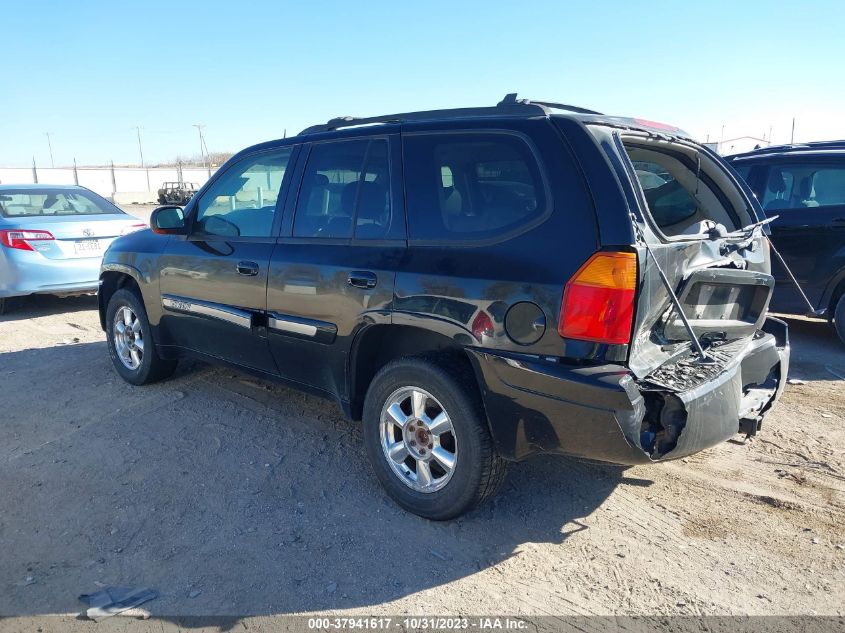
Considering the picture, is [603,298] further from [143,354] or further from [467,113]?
[143,354]

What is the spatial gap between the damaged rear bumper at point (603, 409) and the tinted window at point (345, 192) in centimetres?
104

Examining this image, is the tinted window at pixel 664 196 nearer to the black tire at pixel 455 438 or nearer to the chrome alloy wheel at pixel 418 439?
the black tire at pixel 455 438

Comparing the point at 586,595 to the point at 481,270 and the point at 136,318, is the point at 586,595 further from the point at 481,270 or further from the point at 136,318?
the point at 136,318

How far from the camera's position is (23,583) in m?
2.88

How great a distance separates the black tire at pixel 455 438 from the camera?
121 inches

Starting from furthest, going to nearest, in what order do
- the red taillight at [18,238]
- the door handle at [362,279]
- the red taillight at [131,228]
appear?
1. the red taillight at [131,228]
2. the red taillight at [18,238]
3. the door handle at [362,279]

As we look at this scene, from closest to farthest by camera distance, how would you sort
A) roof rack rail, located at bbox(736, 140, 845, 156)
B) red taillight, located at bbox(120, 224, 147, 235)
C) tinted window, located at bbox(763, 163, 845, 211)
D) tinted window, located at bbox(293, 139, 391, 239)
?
tinted window, located at bbox(293, 139, 391, 239), tinted window, located at bbox(763, 163, 845, 211), roof rack rail, located at bbox(736, 140, 845, 156), red taillight, located at bbox(120, 224, 147, 235)

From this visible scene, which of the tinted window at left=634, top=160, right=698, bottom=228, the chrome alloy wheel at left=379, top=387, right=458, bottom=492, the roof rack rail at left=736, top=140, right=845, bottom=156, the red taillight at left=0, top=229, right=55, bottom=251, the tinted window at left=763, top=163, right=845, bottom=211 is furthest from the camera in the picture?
the red taillight at left=0, top=229, right=55, bottom=251

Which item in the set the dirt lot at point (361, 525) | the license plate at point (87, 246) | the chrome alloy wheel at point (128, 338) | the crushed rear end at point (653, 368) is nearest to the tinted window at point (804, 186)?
the dirt lot at point (361, 525)

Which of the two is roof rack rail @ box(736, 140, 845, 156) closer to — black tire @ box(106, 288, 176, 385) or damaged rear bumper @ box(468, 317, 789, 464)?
damaged rear bumper @ box(468, 317, 789, 464)

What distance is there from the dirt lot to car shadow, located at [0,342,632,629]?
0.01 metres

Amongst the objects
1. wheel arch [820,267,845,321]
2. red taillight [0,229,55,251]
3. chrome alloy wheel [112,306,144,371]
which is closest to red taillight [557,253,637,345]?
chrome alloy wheel [112,306,144,371]

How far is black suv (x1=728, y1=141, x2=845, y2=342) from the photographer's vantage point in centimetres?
625

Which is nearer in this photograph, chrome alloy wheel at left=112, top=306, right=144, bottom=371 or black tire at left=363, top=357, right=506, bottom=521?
black tire at left=363, top=357, right=506, bottom=521
